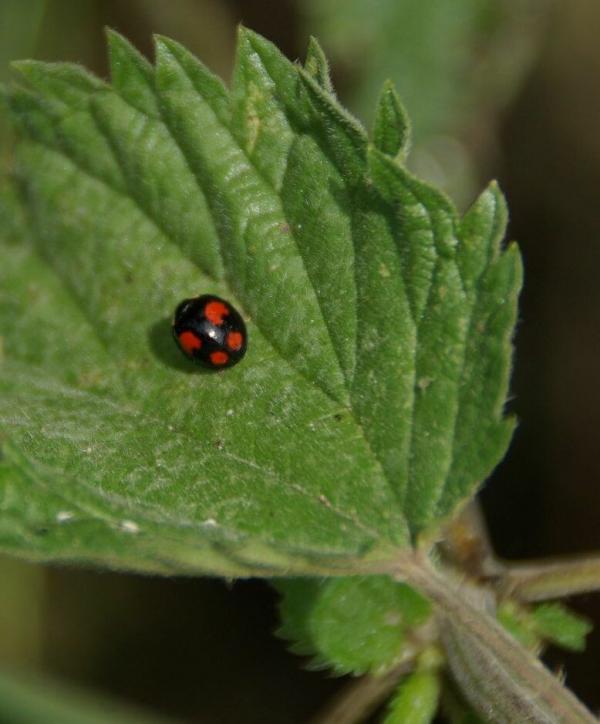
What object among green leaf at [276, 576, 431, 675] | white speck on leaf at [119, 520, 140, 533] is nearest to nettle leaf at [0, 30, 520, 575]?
white speck on leaf at [119, 520, 140, 533]

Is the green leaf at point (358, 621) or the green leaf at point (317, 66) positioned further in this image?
the green leaf at point (358, 621)

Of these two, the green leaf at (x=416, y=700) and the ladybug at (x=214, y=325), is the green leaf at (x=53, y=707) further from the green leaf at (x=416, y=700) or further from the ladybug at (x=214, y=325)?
the ladybug at (x=214, y=325)

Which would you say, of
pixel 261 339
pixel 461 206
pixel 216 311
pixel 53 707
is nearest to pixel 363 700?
pixel 261 339

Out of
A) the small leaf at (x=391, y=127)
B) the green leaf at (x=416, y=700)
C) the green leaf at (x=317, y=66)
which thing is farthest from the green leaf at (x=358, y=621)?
the green leaf at (x=317, y=66)

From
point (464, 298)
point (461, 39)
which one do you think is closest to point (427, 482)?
point (464, 298)

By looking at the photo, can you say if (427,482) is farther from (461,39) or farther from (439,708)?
(461,39)

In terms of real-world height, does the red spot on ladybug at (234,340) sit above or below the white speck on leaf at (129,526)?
above

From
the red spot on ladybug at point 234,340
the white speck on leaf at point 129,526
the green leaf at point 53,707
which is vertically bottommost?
the white speck on leaf at point 129,526

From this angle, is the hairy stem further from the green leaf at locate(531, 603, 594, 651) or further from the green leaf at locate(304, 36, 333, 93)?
the green leaf at locate(304, 36, 333, 93)

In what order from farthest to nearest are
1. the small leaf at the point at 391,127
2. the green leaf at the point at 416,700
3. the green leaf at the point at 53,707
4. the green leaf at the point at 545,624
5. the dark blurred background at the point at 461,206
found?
the dark blurred background at the point at 461,206
the green leaf at the point at 53,707
the green leaf at the point at 545,624
the green leaf at the point at 416,700
the small leaf at the point at 391,127
